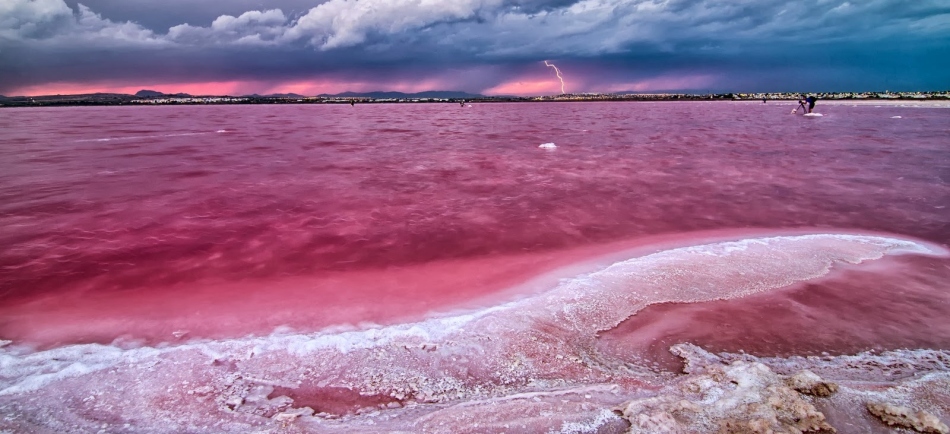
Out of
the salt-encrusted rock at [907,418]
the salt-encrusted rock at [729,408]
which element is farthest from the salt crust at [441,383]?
the salt-encrusted rock at [907,418]

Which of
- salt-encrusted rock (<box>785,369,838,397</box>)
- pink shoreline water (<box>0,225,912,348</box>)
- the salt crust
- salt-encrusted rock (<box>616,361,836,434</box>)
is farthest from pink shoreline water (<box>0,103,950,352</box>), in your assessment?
salt-encrusted rock (<box>785,369,838,397</box>)

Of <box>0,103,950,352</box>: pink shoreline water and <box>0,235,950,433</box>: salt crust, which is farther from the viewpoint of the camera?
<box>0,103,950,352</box>: pink shoreline water

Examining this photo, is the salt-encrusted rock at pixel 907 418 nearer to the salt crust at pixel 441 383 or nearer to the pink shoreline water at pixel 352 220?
the salt crust at pixel 441 383

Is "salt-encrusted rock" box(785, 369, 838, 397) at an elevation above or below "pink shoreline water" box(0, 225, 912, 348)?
above

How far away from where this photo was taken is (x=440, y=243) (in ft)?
23.1

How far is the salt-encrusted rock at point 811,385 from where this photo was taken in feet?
10.3

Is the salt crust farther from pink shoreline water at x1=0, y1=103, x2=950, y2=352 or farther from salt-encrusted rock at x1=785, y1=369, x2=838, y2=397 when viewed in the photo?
pink shoreline water at x1=0, y1=103, x2=950, y2=352

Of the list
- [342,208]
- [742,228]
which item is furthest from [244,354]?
[742,228]

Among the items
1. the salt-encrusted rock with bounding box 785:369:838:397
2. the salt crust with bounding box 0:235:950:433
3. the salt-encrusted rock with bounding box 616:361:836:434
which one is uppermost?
the salt-encrusted rock with bounding box 785:369:838:397

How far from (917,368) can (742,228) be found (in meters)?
4.29

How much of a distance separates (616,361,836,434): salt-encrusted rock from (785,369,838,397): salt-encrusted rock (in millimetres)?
79

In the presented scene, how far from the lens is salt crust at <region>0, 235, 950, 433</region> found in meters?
2.97

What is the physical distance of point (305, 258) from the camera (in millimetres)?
6352

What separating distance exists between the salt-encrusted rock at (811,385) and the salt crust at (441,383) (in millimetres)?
18
